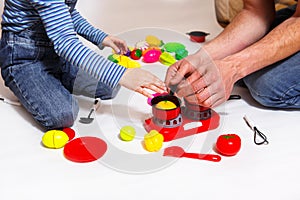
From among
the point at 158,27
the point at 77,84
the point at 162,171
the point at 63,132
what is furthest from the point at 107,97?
the point at 158,27

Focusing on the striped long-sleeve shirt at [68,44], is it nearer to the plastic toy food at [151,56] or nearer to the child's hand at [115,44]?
the child's hand at [115,44]

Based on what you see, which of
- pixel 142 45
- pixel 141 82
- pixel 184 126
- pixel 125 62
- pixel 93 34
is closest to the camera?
pixel 141 82

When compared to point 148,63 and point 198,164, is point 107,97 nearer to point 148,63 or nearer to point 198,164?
point 148,63

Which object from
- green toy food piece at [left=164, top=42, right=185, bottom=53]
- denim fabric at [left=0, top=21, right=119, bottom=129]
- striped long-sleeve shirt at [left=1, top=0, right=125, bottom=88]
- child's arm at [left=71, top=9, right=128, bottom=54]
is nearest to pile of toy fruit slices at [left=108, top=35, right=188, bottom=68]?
green toy food piece at [left=164, top=42, right=185, bottom=53]

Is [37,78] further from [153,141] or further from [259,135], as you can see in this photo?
[259,135]

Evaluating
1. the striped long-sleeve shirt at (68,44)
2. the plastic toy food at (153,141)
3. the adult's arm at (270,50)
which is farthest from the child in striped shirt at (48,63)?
the adult's arm at (270,50)

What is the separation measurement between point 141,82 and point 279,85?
37 centimetres

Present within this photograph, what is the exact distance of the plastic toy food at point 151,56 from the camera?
1.38m

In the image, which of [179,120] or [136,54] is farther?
[136,54]

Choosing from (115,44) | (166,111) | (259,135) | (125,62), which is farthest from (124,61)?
(259,135)

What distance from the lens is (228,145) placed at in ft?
3.11

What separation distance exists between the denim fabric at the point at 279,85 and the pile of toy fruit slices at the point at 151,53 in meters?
0.30

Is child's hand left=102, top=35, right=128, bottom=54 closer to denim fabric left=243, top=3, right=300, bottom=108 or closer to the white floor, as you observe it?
the white floor

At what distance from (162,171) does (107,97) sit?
34 cm
